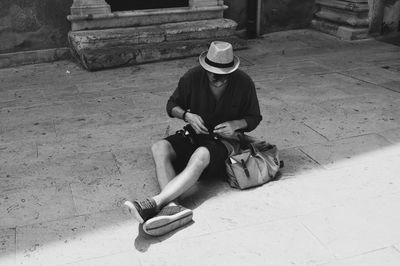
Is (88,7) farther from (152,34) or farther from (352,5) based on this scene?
(352,5)

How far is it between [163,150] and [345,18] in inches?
236

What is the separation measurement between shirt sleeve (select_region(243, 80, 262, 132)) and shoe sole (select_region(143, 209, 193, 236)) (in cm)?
85

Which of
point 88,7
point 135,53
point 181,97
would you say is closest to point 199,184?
point 181,97

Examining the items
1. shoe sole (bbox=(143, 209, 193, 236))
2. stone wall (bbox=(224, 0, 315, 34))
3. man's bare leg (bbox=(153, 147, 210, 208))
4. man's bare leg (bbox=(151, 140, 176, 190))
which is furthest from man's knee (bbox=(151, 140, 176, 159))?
stone wall (bbox=(224, 0, 315, 34))

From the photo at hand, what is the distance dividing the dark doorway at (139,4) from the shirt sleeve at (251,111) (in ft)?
14.1

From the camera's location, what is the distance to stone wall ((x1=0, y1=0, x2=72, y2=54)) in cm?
668

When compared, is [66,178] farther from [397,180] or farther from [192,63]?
[192,63]

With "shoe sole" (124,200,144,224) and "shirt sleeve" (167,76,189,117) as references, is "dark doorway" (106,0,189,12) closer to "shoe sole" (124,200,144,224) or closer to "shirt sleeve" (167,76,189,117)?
"shirt sleeve" (167,76,189,117)

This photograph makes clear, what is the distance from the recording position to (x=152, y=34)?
7125 mm

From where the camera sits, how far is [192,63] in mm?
7055

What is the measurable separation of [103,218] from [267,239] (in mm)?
1128

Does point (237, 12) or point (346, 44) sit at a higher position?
point (237, 12)

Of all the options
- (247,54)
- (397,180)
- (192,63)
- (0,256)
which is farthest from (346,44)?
(0,256)

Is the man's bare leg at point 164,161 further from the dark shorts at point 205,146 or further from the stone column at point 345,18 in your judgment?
the stone column at point 345,18
